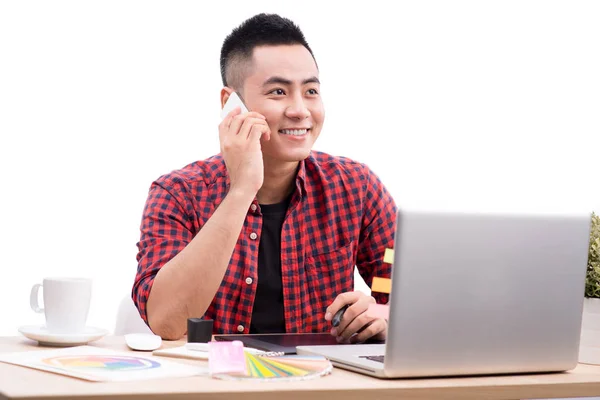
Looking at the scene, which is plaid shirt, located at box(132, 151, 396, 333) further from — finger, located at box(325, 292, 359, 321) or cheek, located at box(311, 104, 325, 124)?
finger, located at box(325, 292, 359, 321)

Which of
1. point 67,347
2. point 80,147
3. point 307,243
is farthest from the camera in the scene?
point 80,147

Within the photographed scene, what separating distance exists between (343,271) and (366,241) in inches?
4.6

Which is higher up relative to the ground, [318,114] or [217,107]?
[217,107]

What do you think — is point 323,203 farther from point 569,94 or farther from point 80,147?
point 569,94

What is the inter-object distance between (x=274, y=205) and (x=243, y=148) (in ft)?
0.94

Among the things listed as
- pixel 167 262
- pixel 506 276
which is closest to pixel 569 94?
pixel 167 262

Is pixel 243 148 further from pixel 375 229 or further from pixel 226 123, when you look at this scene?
pixel 375 229

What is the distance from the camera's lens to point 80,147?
302 cm

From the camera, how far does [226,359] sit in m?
1.05

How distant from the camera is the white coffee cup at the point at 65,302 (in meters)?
1.34

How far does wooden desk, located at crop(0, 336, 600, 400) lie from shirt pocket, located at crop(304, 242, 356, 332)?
871 millimetres

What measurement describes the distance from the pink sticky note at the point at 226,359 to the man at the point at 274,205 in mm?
616

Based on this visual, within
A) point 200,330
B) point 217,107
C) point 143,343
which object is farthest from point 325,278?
point 217,107

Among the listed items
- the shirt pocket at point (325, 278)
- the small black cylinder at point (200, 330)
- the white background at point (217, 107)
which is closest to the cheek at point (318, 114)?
the shirt pocket at point (325, 278)
